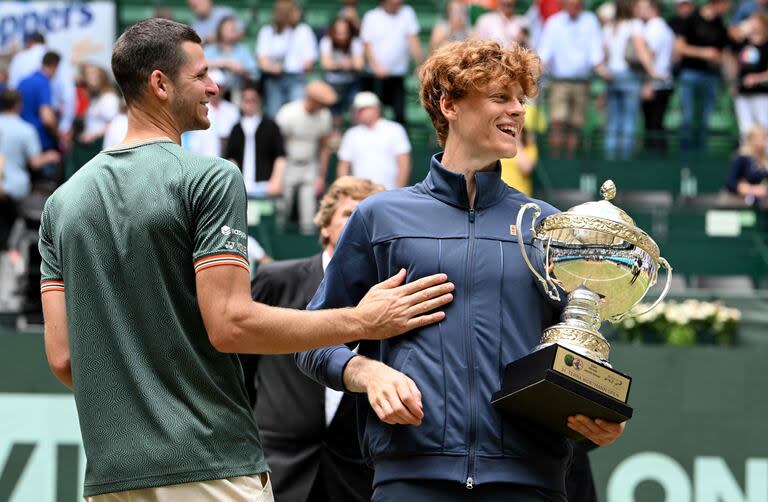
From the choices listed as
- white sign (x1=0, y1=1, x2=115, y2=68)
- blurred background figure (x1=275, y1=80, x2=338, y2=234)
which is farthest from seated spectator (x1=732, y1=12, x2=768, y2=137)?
white sign (x1=0, y1=1, x2=115, y2=68)

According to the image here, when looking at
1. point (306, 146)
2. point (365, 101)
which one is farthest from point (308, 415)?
point (306, 146)

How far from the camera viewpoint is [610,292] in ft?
11.5

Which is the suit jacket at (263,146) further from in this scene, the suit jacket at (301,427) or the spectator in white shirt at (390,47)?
the suit jacket at (301,427)

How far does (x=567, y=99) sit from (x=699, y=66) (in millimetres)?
1592

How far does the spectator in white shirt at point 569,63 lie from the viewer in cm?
1391

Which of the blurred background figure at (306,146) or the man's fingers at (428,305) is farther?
the blurred background figure at (306,146)

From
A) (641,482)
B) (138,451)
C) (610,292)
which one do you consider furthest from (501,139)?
(641,482)

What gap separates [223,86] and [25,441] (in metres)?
5.91

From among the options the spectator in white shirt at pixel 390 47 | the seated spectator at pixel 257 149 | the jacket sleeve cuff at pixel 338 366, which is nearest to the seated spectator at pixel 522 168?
the spectator in white shirt at pixel 390 47

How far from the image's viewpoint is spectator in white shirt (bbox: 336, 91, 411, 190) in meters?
12.2

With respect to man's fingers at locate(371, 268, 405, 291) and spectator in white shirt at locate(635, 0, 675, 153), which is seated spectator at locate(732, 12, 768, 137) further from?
man's fingers at locate(371, 268, 405, 291)

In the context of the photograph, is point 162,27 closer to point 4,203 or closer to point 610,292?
point 610,292

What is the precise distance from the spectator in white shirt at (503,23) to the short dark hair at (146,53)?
9971mm

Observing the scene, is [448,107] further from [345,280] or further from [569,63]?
[569,63]
